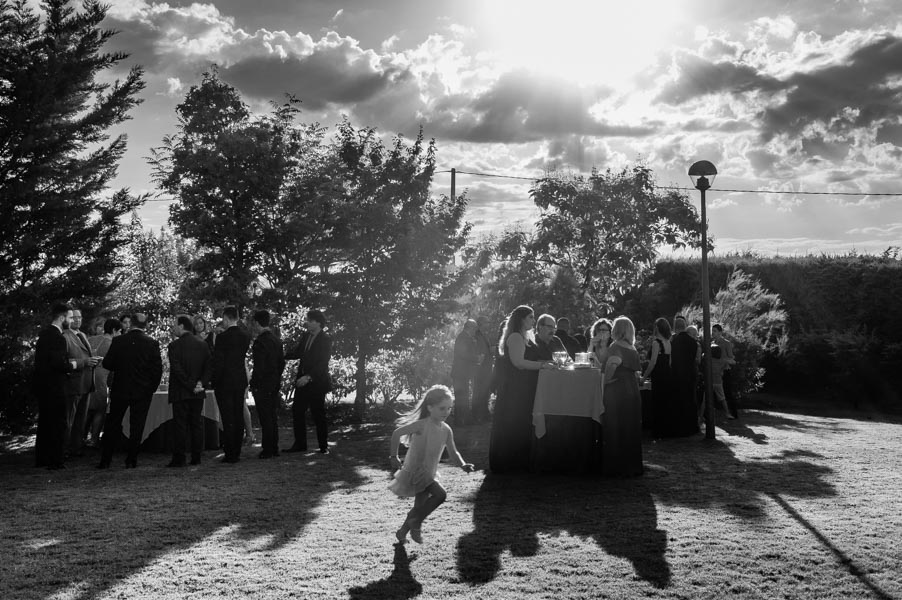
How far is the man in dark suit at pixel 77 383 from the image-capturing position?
1144 centimetres

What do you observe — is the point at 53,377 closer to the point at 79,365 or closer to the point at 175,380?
the point at 79,365

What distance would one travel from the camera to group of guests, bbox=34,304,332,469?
11.0 meters

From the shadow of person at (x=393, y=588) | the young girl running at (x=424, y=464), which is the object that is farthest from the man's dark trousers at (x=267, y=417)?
the shadow of person at (x=393, y=588)

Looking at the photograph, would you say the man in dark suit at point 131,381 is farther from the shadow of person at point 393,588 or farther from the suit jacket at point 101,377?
the shadow of person at point 393,588

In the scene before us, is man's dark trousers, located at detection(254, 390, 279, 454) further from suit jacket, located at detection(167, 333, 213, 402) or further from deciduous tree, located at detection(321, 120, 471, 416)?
deciduous tree, located at detection(321, 120, 471, 416)

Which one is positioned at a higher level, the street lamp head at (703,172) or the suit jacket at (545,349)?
the street lamp head at (703,172)

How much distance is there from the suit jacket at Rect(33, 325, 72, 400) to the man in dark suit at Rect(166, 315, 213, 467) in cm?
136

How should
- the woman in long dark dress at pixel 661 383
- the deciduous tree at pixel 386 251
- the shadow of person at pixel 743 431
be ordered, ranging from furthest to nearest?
1. the deciduous tree at pixel 386 251
2. the shadow of person at pixel 743 431
3. the woman in long dark dress at pixel 661 383

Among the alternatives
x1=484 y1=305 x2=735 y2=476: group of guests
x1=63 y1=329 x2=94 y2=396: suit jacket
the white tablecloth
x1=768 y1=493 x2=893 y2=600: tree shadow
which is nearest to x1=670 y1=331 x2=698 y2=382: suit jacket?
x1=484 y1=305 x2=735 y2=476: group of guests

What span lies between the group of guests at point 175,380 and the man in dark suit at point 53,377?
13 millimetres

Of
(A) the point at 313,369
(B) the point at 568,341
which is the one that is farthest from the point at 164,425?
(B) the point at 568,341

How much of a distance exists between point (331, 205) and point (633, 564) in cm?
Result: 1366

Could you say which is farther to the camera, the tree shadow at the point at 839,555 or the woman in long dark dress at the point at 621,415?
the woman in long dark dress at the point at 621,415

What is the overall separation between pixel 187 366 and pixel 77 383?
6.09ft
